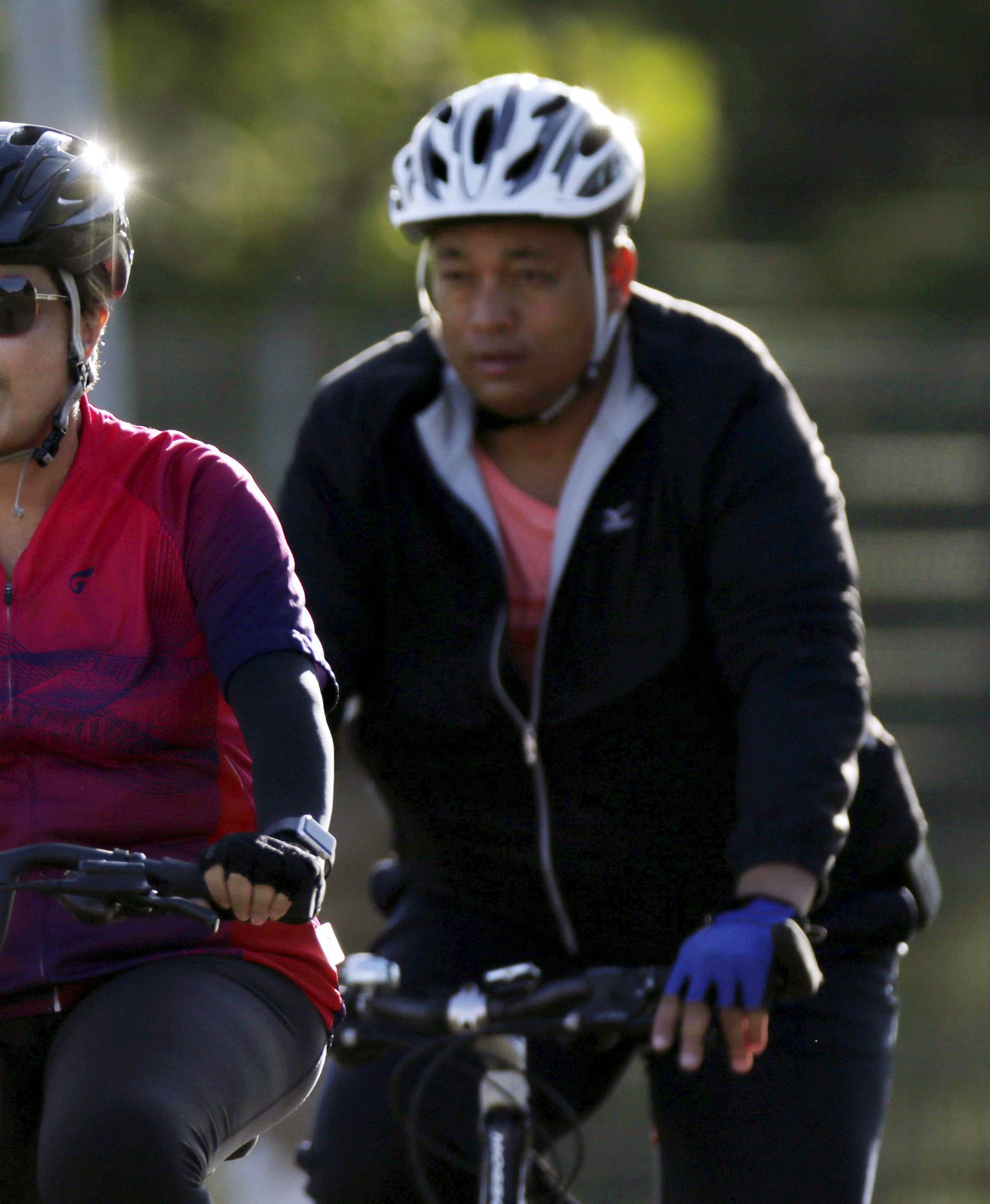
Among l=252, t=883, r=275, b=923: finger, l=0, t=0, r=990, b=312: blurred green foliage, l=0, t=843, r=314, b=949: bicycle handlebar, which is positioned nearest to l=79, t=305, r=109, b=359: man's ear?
l=0, t=843, r=314, b=949: bicycle handlebar

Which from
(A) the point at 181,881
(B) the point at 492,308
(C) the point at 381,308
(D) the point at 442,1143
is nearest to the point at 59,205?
(A) the point at 181,881

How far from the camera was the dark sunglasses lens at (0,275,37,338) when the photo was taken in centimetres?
283

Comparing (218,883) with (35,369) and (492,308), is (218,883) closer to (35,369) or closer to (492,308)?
(35,369)

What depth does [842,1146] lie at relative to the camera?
3615 millimetres

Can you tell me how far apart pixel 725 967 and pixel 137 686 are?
929 mm

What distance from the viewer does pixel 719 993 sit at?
3.18 meters

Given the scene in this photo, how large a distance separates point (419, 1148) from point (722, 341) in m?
1.42

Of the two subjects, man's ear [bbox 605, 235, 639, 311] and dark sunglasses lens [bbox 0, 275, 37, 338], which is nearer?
dark sunglasses lens [bbox 0, 275, 37, 338]

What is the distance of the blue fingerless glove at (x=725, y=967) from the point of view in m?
3.17

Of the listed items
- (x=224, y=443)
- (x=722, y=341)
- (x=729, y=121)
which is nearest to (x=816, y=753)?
(x=722, y=341)

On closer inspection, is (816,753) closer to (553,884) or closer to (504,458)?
(553,884)

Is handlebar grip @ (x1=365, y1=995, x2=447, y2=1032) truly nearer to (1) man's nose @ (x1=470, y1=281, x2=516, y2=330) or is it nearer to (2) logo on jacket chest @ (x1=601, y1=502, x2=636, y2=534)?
(2) logo on jacket chest @ (x1=601, y1=502, x2=636, y2=534)

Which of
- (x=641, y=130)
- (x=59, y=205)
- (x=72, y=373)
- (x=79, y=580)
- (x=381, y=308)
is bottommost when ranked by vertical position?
(x=381, y=308)

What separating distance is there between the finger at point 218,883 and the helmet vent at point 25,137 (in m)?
1.03
